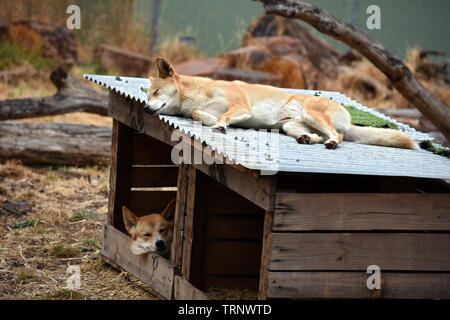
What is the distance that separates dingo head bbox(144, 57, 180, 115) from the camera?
4582 millimetres

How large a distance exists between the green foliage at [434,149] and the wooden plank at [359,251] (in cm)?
90

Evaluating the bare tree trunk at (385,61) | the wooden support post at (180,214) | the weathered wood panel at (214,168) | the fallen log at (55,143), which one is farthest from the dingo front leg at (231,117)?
the fallen log at (55,143)

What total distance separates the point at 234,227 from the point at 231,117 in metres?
0.89

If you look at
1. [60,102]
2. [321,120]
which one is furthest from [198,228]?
[60,102]

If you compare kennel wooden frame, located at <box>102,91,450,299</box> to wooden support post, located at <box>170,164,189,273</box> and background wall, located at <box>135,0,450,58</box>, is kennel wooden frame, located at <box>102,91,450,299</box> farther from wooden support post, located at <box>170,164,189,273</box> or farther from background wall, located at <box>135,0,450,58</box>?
background wall, located at <box>135,0,450,58</box>

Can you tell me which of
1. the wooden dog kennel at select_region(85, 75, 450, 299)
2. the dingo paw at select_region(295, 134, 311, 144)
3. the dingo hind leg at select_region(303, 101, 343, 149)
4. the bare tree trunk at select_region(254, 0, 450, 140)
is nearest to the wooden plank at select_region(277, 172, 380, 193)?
the wooden dog kennel at select_region(85, 75, 450, 299)

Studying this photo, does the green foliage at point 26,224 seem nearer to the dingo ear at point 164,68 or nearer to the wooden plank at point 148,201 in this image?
the wooden plank at point 148,201

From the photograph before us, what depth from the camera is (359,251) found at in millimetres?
3555

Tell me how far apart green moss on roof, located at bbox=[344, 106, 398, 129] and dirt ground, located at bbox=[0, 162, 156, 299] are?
7.21 feet

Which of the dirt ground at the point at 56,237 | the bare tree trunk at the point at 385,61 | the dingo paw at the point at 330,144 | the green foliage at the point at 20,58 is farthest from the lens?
the green foliage at the point at 20,58

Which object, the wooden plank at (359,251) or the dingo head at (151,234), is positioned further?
the dingo head at (151,234)

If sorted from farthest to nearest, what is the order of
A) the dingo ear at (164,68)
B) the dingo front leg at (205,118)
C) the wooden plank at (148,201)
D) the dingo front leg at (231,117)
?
the wooden plank at (148,201) → the dingo ear at (164,68) → the dingo front leg at (205,118) → the dingo front leg at (231,117)

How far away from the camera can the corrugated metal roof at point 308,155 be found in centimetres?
338

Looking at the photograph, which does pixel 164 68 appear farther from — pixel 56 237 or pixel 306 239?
pixel 56 237
